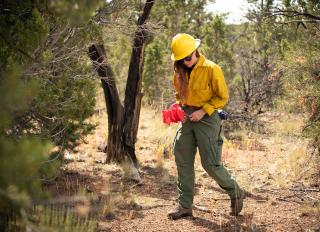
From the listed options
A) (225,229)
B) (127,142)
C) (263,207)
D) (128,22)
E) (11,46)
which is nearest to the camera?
(11,46)

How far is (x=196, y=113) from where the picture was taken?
5.02 metres

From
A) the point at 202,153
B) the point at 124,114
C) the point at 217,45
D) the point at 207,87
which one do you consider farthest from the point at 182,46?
the point at 217,45

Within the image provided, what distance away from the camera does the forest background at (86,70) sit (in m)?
2.86

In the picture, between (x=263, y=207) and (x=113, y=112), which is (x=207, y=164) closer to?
(x=263, y=207)

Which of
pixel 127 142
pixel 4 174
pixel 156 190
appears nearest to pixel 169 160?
pixel 127 142

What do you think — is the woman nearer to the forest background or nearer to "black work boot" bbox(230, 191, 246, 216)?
"black work boot" bbox(230, 191, 246, 216)

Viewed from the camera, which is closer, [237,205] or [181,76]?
[181,76]

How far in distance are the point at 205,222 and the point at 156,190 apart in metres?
1.66

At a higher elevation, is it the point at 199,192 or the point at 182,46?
the point at 182,46

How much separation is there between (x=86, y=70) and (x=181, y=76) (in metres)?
1.75

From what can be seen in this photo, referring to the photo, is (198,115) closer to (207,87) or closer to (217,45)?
(207,87)

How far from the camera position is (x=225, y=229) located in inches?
198

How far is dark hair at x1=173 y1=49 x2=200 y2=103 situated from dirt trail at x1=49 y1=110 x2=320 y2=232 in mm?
1365

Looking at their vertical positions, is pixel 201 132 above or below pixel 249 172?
above
